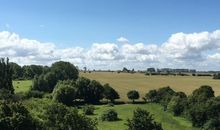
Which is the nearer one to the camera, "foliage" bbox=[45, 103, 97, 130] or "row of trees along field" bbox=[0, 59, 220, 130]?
"foliage" bbox=[45, 103, 97, 130]

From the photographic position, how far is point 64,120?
7056 centimetres

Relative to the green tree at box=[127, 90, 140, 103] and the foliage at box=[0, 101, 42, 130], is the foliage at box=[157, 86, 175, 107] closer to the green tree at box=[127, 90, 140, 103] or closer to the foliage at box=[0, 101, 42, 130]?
the green tree at box=[127, 90, 140, 103]

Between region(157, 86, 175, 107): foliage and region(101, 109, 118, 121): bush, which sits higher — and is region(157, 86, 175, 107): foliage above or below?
above

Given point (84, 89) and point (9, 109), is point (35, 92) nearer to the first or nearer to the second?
point (84, 89)

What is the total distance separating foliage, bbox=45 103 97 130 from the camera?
230 ft

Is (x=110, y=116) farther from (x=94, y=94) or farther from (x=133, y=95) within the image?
(x=133, y=95)

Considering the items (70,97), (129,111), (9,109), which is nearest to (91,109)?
(129,111)

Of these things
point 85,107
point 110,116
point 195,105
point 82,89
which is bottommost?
→ point 110,116

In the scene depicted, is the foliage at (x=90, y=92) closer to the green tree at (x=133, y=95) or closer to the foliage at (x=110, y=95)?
the foliage at (x=110, y=95)

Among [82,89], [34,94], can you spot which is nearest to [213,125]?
[82,89]

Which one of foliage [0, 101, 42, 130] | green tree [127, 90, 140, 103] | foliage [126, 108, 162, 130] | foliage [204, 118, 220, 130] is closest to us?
foliage [0, 101, 42, 130]

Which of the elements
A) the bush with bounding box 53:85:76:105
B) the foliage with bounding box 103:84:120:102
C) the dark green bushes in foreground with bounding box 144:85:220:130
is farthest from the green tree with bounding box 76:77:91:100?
the dark green bushes in foreground with bounding box 144:85:220:130

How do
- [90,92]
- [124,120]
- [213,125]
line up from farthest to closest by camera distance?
[90,92]
[124,120]
[213,125]

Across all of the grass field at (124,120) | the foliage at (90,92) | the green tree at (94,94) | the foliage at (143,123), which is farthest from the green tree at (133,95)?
the foliage at (143,123)
